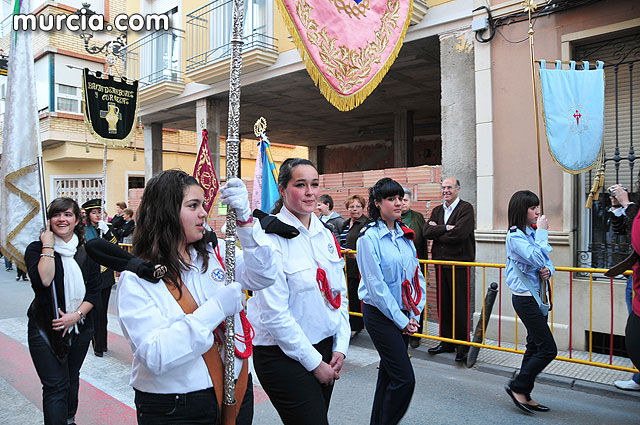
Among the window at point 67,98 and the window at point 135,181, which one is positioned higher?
the window at point 67,98

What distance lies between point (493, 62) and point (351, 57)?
3.69 meters

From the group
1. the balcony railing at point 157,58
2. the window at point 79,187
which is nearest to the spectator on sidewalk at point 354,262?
the balcony railing at point 157,58

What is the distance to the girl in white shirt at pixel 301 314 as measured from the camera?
2.50 m

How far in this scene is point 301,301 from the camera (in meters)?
2.62

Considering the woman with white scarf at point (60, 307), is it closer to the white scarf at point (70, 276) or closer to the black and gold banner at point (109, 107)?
the white scarf at point (70, 276)

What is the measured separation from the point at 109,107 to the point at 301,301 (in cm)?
997

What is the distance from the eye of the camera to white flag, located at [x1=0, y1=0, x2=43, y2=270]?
3324mm

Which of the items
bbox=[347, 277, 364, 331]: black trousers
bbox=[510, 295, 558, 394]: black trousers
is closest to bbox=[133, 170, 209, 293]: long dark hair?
bbox=[510, 295, 558, 394]: black trousers

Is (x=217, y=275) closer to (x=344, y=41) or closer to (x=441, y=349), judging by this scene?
(x=344, y=41)

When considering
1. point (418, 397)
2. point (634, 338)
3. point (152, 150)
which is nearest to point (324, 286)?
point (634, 338)

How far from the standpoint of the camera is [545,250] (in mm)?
4207

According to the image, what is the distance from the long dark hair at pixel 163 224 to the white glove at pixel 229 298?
18 cm

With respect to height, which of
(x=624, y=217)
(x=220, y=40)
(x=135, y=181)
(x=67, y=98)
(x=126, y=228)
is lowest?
(x=126, y=228)

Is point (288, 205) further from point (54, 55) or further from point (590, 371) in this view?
point (54, 55)
